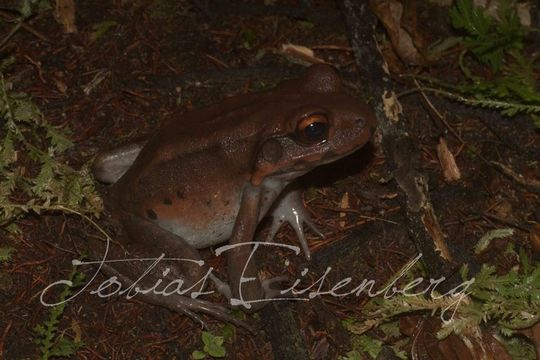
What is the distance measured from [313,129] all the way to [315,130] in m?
0.01

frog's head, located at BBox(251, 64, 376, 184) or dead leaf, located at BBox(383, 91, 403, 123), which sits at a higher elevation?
frog's head, located at BBox(251, 64, 376, 184)

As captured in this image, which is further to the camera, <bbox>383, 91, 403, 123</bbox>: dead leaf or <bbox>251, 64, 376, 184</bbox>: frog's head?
<bbox>383, 91, 403, 123</bbox>: dead leaf

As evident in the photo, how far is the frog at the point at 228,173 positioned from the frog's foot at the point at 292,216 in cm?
26

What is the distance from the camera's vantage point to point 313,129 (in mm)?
4527

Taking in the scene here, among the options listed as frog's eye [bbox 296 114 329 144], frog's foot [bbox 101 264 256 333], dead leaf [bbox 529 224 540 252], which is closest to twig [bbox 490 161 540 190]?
dead leaf [bbox 529 224 540 252]

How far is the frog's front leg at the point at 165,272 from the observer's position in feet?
15.9

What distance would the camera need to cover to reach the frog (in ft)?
15.0

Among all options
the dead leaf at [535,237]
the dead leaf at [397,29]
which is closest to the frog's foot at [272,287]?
the dead leaf at [535,237]

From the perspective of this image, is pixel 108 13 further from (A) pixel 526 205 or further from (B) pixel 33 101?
(A) pixel 526 205

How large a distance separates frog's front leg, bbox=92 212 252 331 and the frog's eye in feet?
3.71

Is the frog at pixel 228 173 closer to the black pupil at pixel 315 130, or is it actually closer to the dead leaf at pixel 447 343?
the black pupil at pixel 315 130

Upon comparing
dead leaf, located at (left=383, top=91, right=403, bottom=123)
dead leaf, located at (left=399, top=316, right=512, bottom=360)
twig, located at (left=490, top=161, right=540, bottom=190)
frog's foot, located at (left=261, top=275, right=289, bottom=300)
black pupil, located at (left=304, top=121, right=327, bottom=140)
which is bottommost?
dead leaf, located at (left=399, top=316, right=512, bottom=360)

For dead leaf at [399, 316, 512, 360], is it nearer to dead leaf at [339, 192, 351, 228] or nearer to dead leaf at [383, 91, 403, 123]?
dead leaf at [339, 192, 351, 228]

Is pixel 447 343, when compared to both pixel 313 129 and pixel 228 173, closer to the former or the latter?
pixel 313 129
